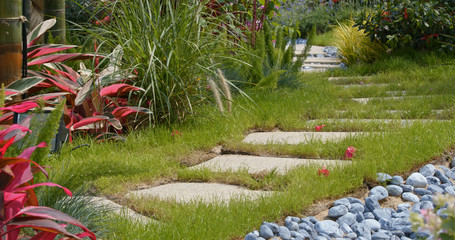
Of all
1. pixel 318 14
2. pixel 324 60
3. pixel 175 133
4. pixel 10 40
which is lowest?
pixel 324 60

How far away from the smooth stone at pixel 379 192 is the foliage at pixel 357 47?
15.6ft

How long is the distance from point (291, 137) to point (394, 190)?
0.99 m

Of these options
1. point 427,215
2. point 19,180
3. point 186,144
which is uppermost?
point 427,215

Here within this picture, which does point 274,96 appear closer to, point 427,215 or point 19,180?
point 19,180

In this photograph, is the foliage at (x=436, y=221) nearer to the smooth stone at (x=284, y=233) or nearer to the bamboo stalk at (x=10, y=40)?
the smooth stone at (x=284, y=233)

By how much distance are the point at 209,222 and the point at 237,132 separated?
4.84 ft

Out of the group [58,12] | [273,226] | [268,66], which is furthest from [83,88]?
[268,66]

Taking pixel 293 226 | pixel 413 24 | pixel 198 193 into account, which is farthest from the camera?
pixel 413 24

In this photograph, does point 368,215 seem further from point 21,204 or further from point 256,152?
point 21,204

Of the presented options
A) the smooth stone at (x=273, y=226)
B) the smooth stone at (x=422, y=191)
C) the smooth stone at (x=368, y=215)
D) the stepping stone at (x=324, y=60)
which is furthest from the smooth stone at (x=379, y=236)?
the stepping stone at (x=324, y=60)

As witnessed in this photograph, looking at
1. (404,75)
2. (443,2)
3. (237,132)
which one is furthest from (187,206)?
(443,2)

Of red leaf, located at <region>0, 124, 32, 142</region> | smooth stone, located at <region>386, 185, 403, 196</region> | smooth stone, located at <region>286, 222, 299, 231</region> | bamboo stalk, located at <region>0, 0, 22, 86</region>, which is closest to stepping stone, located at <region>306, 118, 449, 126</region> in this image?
smooth stone, located at <region>386, 185, 403, 196</region>

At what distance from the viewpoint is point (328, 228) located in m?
1.93

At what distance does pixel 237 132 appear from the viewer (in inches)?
129
